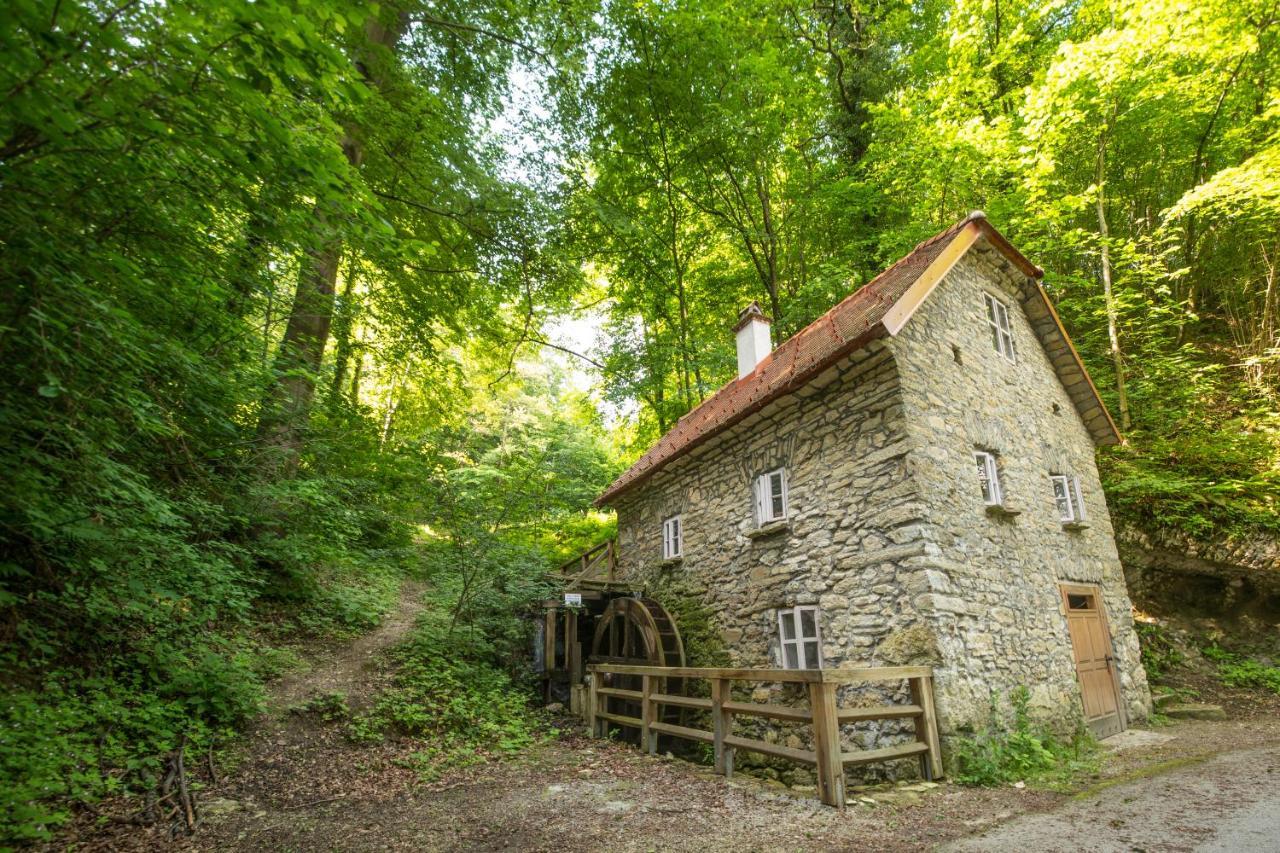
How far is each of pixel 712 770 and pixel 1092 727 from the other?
211 inches

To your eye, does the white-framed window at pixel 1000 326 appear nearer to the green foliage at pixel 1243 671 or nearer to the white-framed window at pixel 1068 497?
the white-framed window at pixel 1068 497

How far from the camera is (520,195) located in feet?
29.3

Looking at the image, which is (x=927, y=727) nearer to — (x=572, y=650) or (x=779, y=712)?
(x=779, y=712)

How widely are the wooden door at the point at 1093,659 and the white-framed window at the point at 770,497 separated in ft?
13.5

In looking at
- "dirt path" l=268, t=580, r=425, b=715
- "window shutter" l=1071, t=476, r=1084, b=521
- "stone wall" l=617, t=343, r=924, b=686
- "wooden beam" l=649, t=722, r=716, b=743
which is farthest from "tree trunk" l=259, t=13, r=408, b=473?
"window shutter" l=1071, t=476, r=1084, b=521

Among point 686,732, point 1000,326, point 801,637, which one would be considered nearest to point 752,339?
point 1000,326

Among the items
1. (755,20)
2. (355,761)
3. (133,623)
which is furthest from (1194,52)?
(133,623)

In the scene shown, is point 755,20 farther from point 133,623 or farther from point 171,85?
point 133,623

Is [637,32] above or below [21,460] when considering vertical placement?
above

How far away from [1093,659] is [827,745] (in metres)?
5.81

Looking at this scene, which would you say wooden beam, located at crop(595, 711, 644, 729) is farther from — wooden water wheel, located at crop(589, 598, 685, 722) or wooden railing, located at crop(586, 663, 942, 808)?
wooden railing, located at crop(586, 663, 942, 808)

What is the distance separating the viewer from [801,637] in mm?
6934

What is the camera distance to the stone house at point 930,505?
19.6 ft

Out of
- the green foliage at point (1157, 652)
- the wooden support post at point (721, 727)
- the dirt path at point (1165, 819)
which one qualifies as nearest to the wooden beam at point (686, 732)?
the wooden support post at point (721, 727)
